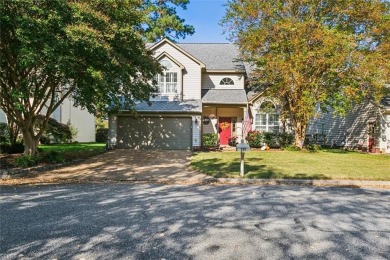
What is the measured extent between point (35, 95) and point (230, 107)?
14224mm

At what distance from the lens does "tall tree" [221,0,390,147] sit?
18.8 m

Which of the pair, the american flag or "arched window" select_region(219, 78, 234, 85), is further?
"arched window" select_region(219, 78, 234, 85)

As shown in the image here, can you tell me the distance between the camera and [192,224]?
5.31 meters

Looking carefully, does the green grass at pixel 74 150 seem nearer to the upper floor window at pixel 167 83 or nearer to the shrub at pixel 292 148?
the upper floor window at pixel 167 83

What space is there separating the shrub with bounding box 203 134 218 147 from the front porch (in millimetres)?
1349

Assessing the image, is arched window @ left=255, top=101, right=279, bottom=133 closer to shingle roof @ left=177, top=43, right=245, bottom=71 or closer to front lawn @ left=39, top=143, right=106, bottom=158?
shingle roof @ left=177, top=43, right=245, bottom=71

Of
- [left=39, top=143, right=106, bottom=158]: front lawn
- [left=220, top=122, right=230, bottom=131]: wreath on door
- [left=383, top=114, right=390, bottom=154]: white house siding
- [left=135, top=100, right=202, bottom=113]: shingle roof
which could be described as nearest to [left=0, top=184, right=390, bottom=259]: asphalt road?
[left=39, top=143, right=106, bottom=158]: front lawn

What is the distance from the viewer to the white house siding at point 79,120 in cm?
3009

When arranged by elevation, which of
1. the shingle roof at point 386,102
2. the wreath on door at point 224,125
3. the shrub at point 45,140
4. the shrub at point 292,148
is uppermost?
the shingle roof at point 386,102

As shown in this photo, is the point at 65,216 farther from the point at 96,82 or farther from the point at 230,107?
the point at 230,107

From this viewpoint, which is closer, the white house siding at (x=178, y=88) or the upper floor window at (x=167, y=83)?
the white house siding at (x=178, y=88)

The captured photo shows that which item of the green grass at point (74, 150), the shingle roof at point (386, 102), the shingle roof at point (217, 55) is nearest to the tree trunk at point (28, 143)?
the green grass at point (74, 150)

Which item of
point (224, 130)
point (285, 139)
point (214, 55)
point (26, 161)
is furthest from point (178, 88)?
point (26, 161)

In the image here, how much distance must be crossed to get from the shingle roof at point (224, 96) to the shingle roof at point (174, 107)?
1.07m
